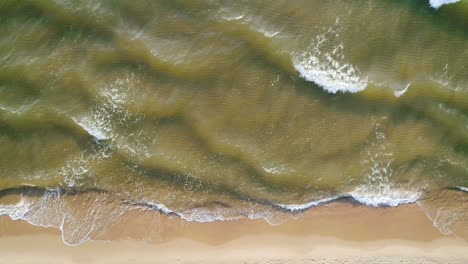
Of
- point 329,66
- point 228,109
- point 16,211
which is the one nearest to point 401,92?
point 329,66

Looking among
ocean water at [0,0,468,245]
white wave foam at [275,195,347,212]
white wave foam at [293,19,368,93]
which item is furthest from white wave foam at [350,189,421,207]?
white wave foam at [293,19,368,93]

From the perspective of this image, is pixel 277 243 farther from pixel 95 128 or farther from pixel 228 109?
pixel 95 128

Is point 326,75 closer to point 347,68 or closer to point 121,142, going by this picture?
point 347,68

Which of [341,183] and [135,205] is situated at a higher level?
[341,183]

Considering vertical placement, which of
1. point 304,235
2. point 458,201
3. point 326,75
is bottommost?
point 304,235

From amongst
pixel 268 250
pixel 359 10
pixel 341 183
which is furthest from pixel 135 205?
pixel 359 10
